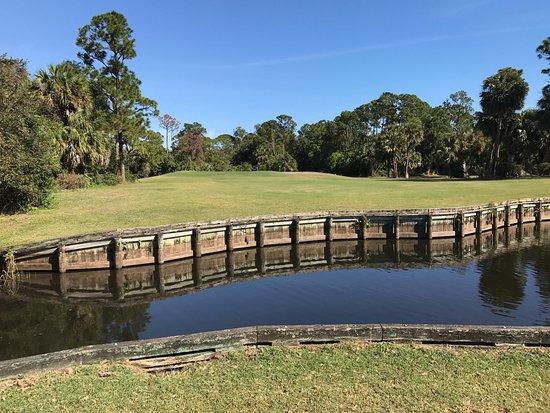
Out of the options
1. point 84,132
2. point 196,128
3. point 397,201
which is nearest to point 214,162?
point 196,128

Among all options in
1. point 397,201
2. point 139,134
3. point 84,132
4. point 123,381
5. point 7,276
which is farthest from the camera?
point 139,134

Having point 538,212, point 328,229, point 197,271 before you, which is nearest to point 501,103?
point 538,212

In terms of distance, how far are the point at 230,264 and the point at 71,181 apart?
24.7 metres

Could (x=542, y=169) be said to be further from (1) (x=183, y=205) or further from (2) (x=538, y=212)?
(1) (x=183, y=205)

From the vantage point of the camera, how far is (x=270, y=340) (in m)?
8.80

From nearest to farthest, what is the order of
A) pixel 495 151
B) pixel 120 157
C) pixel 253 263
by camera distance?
1. pixel 253 263
2. pixel 120 157
3. pixel 495 151

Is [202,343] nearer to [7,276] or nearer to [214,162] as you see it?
[7,276]

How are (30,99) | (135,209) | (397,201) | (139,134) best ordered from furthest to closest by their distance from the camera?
(139,134) → (397,201) → (135,209) → (30,99)

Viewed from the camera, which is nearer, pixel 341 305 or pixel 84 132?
pixel 341 305

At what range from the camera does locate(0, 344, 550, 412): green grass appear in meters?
6.58

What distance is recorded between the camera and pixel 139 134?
4797 centimetres

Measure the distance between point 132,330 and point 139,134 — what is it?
37.8 m

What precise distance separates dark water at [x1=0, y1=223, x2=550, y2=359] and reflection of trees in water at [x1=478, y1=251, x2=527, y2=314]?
0.13 ft

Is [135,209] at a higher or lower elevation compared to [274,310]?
higher
